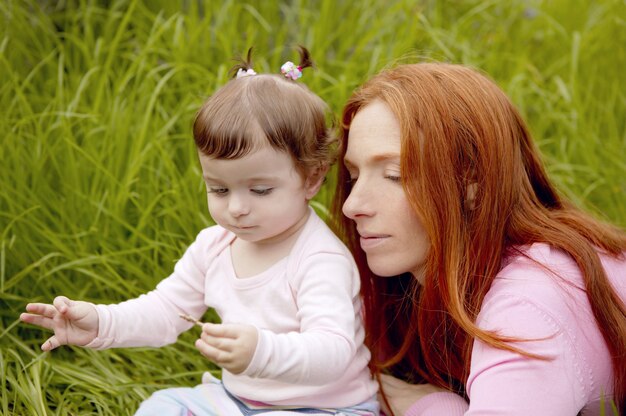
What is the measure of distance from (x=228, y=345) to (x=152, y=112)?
70.1 inches

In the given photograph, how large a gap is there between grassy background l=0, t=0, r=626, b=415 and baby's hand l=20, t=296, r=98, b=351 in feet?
1.16

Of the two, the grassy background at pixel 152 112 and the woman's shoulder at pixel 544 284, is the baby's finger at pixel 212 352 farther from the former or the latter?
the grassy background at pixel 152 112

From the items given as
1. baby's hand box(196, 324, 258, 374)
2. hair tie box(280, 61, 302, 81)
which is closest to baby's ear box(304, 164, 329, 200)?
hair tie box(280, 61, 302, 81)

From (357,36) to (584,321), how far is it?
82.0 inches

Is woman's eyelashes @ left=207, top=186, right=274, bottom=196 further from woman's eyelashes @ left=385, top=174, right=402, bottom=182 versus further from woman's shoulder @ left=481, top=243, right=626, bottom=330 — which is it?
woman's shoulder @ left=481, top=243, right=626, bottom=330

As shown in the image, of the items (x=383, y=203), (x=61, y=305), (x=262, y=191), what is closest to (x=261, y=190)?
(x=262, y=191)

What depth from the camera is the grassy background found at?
256cm

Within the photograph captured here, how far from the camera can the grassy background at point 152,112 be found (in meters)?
2.56

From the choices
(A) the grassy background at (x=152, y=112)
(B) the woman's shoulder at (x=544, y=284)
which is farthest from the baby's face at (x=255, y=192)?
(A) the grassy background at (x=152, y=112)

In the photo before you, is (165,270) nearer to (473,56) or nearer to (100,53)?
(100,53)

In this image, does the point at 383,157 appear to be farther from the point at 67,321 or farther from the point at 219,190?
the point at 67,321

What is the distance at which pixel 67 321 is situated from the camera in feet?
6.43

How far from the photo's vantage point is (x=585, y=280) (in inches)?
74.3

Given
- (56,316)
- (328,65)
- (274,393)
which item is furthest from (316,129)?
(328,65)
